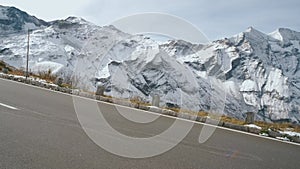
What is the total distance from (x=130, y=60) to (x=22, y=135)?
16436 cm

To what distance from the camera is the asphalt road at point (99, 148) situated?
4785mm

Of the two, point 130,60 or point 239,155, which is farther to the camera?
point 130,60

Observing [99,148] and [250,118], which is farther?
[250,118]

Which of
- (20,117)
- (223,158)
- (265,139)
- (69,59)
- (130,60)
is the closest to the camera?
(223,158)

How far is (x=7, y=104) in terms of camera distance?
940 centimetres

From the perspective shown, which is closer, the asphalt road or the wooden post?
the asphalt road

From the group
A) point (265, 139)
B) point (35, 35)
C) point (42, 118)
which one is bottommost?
point (265, 139)

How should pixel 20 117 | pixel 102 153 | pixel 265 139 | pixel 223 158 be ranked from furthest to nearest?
pixel 265 139, pixel 20 117, pixel 223 158, pixel 102 153

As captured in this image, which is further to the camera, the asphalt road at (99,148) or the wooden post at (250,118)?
the wooden post at (250,118)

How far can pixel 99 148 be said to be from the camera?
5.60 meters

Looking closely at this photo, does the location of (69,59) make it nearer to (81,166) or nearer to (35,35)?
(35,35)

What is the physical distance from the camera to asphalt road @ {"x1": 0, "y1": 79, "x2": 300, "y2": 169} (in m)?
4.79

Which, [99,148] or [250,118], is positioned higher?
[250,118]

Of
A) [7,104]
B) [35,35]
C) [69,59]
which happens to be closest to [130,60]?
[69,59]
